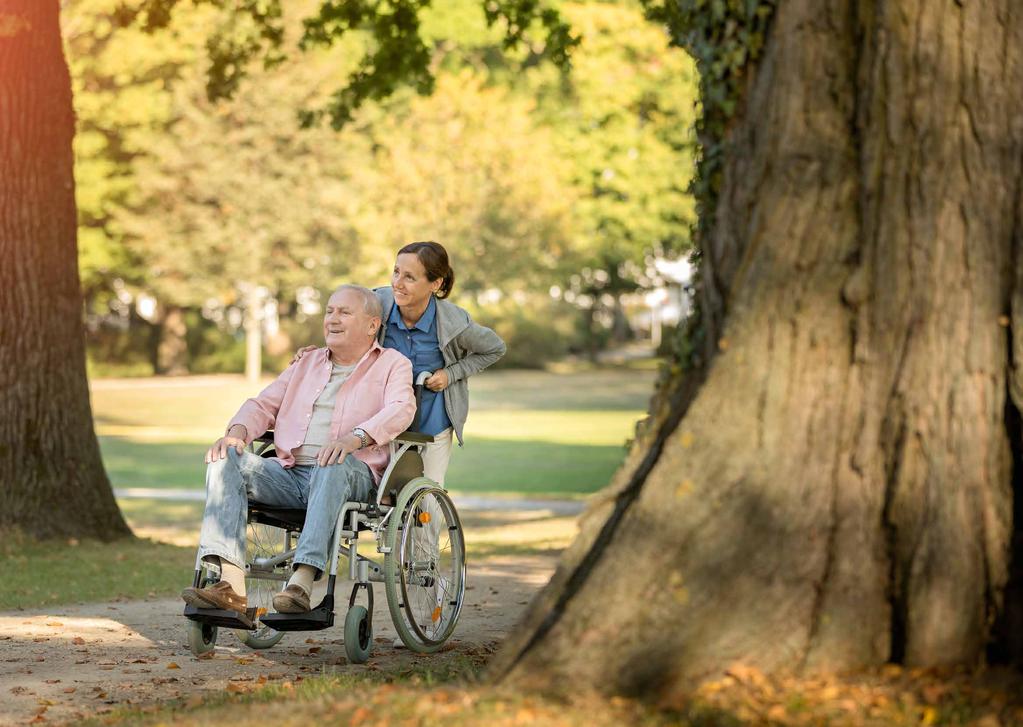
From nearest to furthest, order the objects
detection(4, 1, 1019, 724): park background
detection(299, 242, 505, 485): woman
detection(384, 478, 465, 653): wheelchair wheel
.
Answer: detection(384, 478, 465, 653): wheelchair wheel < detection(299, 242, 505, 485): woman < detection(4, 1, 1019, 724): park background

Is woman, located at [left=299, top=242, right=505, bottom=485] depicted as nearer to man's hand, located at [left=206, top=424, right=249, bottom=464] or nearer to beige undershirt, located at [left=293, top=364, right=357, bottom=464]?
beige undershirt, located at [left=293, top=364, right=357, bottom=464]

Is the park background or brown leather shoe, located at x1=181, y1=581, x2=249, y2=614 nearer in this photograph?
brown leather shoe, located at x1=181, y1=581, x2=249, y2=614

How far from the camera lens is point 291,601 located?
5969 millimetres

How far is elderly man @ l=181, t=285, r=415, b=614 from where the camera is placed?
19.9 ft

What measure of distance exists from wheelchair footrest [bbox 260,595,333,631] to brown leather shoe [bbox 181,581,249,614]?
115 millimetres

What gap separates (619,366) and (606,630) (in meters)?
50.0

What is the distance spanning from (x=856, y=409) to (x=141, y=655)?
347 cm

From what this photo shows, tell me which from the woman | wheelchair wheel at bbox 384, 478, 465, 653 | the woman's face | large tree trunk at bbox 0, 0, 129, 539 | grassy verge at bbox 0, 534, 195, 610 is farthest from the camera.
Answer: large tree trunk at bbox 0, 0, 129, 539

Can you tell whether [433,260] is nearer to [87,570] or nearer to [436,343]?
[436,343]

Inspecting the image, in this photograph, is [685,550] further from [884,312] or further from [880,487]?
[884,312]

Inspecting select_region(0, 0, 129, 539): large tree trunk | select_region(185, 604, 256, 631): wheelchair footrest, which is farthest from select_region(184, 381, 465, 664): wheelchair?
select_region(0, 0, 129, 539): large tree trunk

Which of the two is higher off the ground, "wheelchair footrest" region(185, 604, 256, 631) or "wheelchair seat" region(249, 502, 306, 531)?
"wheelchair seat" region(249, 502, 306, 531)

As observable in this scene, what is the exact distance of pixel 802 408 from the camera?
4.22 metres

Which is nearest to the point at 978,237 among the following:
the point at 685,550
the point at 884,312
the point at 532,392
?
the point at 884,312
